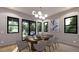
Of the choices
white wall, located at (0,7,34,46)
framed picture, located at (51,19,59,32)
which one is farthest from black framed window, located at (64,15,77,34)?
white wall, located at (0,7,34,46)

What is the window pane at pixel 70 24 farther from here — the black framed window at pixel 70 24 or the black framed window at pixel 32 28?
the black framed window at pixel 32 28

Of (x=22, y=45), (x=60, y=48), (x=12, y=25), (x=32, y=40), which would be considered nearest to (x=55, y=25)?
(x=60, y=48)

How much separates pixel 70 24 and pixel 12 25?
146cm

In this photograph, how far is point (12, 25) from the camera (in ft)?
8.66

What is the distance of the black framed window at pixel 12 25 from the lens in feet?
8.52

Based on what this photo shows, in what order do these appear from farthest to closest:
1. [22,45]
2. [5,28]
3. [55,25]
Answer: [55,25]
[22,45]
[5,28]

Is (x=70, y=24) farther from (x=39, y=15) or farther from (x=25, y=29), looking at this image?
(x=25, y=29)

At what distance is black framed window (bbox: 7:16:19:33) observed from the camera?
2.60 meters

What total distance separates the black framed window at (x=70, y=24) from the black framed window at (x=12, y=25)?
124cm

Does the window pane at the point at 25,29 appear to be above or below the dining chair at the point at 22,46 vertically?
above

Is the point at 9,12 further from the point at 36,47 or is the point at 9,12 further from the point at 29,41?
the point at 36,47

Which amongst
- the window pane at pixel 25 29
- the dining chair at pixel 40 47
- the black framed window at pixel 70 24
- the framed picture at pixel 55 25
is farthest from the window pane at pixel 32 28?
the black framed window at pixel 70 24

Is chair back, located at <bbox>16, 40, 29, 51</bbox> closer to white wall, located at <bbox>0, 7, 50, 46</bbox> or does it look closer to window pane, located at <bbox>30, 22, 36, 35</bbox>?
white wall, located at <bbox>0, 7, 50, 46</bbox>
